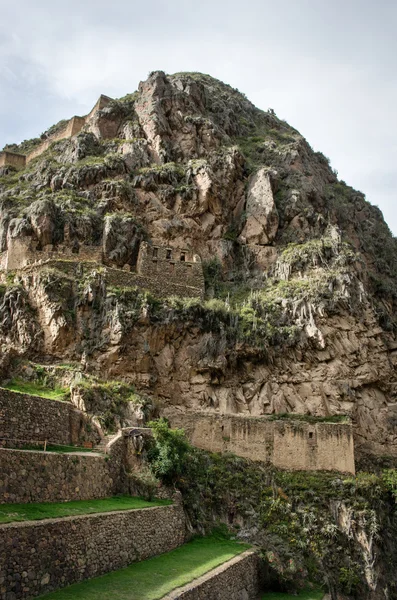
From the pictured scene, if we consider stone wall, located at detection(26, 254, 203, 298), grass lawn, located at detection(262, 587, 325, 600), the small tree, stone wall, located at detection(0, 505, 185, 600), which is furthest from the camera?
stone wall, located at detection(26, 254, 203, 298)

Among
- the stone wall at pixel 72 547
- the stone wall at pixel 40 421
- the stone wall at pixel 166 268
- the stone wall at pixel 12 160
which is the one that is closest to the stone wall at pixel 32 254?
the stone wall at pixel 166 268

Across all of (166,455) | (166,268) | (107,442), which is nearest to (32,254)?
A: (166,268)

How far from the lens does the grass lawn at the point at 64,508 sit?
15.0 meters

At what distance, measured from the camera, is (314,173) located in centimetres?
6256

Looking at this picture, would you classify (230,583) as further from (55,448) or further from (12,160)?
(12,160)

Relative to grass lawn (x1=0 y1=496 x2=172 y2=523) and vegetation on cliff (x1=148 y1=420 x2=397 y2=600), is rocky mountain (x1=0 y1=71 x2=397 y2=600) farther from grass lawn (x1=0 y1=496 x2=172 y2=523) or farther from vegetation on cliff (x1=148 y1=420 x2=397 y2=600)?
grass lawn (x1=0 y1=496 x2=172 y2=523)

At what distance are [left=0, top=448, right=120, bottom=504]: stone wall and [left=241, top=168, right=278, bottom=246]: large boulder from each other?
101ft

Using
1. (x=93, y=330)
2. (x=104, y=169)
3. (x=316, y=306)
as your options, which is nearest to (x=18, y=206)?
(x=104, y=169)

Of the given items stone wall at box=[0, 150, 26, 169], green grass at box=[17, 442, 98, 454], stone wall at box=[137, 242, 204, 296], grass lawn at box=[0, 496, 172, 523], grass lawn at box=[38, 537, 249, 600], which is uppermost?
stone wall at box=[0, 150, 26, 169]

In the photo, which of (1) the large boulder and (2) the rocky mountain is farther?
(1) the large boulder

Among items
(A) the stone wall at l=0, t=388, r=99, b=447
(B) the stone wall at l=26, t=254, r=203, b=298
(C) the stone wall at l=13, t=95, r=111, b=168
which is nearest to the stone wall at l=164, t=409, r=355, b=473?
(A) the stone wall at l=0, t=388, r=99, b=447

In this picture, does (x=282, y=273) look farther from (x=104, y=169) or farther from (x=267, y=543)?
(x=267, y=543)

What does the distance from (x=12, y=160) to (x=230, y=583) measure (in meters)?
51.8

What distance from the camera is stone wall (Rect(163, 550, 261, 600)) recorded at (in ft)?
57.6
